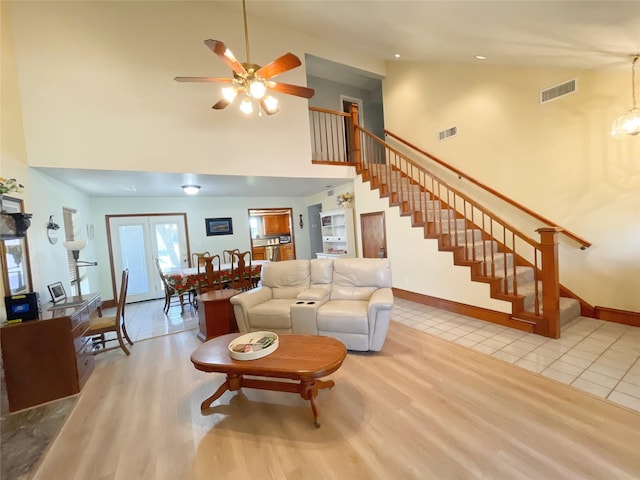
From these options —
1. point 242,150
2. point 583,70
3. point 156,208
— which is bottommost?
point 156,208

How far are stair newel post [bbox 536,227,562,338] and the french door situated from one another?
6640 millimetres

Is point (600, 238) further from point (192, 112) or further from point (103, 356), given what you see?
point (103, 356)

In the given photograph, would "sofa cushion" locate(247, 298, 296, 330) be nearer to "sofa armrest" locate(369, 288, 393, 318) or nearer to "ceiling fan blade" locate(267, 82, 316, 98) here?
"sofa armrest" locate(369, 288, 393, 318)

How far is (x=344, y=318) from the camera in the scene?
2.94 metres

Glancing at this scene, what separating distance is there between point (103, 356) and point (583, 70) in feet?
22.7

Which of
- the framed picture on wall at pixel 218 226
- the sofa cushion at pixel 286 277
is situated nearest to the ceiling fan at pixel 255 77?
the sofa cushion at pixel 286 277

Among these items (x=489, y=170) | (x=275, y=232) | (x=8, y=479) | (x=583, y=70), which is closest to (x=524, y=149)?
(x=489, y=170)

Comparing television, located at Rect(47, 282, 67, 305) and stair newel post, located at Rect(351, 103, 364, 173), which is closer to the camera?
television, located at Rect(47, 282, 67, 305)

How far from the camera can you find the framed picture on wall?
6.71 meters

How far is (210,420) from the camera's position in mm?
2061

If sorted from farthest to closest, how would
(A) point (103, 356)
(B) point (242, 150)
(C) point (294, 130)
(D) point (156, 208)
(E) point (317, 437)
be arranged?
(D) point (156, 208) → (C) point (294, 130) → (B) point (242, 150) → (A) point (103, 356) → (E) point (317, 437)

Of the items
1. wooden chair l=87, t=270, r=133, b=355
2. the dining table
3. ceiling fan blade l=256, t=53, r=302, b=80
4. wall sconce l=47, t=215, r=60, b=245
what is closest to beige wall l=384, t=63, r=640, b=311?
ceiling fan blade l=256, t=53, r=302, b=80

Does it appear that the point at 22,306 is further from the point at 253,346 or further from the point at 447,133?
the point at 447,133

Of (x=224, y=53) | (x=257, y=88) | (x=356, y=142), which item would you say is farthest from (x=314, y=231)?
(x=224, y=53)
